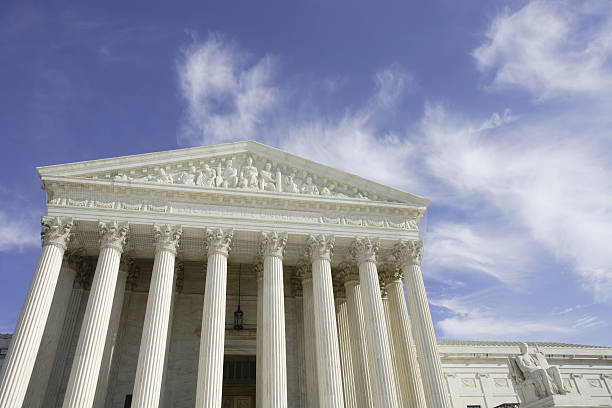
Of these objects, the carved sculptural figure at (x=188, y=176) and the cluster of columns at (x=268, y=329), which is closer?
the cluster of columns at (x=268, y=329)

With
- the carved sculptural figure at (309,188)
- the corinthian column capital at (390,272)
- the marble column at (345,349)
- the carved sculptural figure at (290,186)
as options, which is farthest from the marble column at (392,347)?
the carved sculptural figure at (290,186)

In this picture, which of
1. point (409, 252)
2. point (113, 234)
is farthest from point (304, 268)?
point (113, 234)

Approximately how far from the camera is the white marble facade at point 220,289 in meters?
18.3

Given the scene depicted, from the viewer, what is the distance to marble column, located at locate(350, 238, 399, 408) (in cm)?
1880

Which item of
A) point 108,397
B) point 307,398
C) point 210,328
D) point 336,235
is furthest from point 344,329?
point 108,397

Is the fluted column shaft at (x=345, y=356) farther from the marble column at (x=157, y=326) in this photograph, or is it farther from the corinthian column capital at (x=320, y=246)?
the marble column at (x=157, y=326)

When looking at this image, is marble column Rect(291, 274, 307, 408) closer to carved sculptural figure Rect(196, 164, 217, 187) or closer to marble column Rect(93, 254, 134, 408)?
carved sculptural figure Rect(196, 164, 217, 187)

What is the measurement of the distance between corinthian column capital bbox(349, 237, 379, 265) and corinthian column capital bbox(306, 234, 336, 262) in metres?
1.26

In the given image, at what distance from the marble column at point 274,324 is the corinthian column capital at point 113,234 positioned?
6348mm

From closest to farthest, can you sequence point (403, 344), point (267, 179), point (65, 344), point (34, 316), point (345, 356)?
1. point (34, 316)
2. point (65, 344)
3. point (403, 344)
4. point (345, 356)
5. point (267, 179)

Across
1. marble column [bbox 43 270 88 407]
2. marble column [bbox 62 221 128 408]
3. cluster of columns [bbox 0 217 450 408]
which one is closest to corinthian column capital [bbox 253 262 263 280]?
cluster of columns [bbox 0 217 450 408]

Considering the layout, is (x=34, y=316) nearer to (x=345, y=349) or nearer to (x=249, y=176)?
(x=249, y=176)

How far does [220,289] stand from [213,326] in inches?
68.2

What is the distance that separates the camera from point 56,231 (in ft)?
64.4
